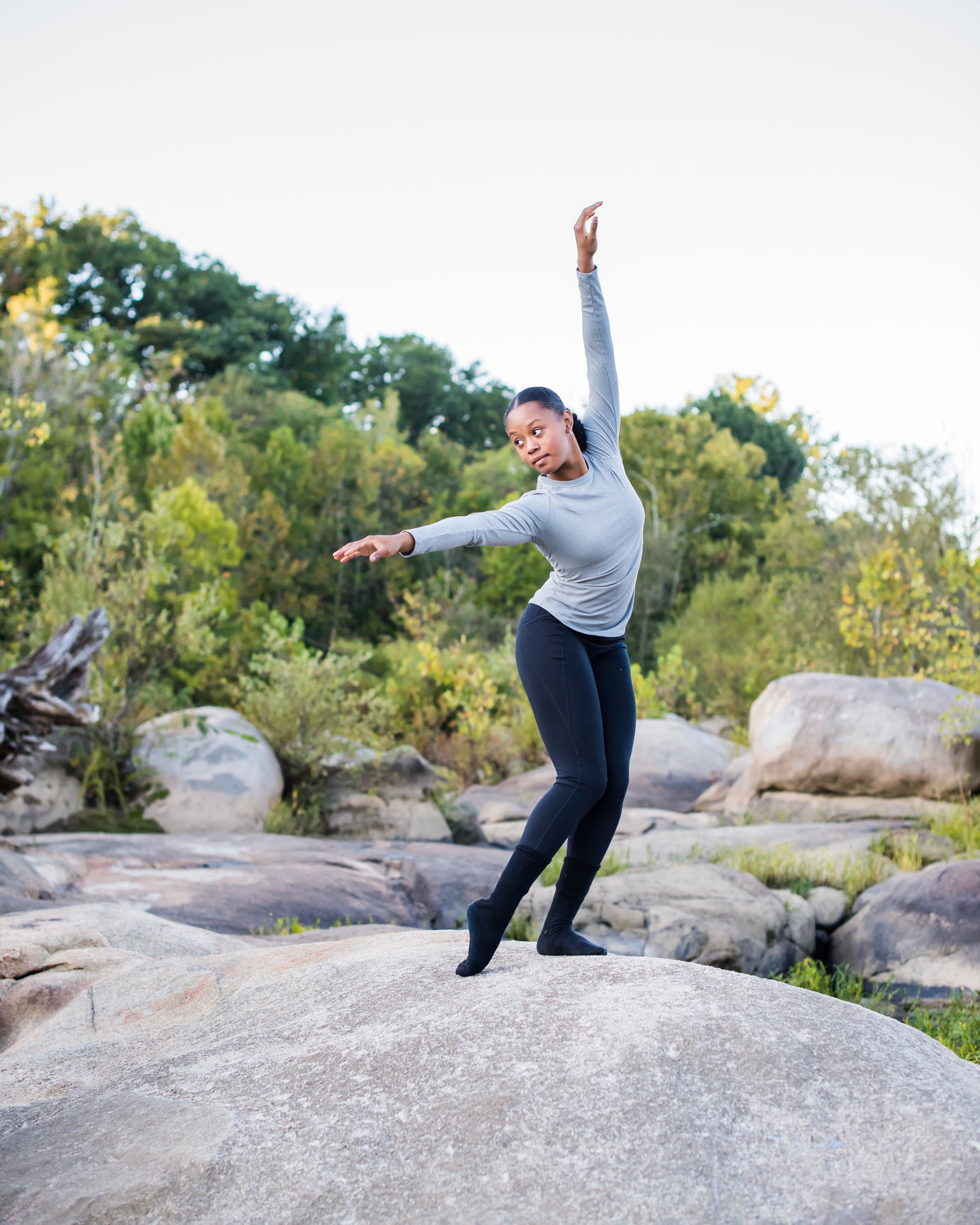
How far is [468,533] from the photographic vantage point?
2783mm

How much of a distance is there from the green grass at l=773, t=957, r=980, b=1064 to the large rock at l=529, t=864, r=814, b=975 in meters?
0.17

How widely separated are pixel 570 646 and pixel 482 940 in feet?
2.89

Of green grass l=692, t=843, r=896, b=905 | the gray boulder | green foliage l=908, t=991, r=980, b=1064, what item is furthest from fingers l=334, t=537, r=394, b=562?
green grass l=692, t=843, r=896, b=905

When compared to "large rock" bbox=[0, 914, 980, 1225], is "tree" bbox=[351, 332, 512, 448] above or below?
above

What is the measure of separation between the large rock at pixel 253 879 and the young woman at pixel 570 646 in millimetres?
3229

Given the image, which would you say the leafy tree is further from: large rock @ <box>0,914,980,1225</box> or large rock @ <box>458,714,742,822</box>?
large rock @ <box>0,914,980,1225</box>

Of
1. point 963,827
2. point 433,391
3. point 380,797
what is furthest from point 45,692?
point 433,391

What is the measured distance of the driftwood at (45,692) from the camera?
781 cm

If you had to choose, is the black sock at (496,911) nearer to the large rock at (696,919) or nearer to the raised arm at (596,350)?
the raised arm at (596,350)

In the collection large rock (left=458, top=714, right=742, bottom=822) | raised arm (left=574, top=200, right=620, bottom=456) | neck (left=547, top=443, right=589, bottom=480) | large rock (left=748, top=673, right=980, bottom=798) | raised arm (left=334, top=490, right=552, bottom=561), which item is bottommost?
large rock (left=458, top=714, right=742, bottom=822)

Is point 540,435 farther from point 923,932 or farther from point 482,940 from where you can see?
point 923,932

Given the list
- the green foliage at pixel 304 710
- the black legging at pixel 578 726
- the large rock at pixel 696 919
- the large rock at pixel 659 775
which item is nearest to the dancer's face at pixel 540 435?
the black legging at pixel 578 726

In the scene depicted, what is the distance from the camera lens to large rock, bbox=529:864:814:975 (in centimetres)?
560

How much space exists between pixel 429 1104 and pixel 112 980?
1.85 meters
